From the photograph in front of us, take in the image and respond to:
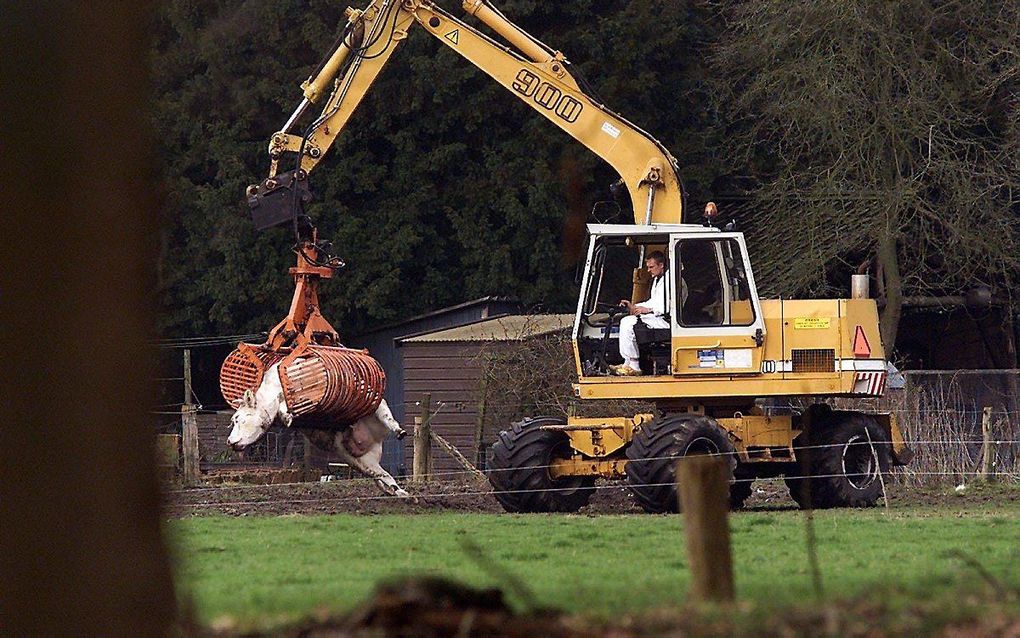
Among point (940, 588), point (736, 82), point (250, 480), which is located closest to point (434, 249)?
point (736, 82)

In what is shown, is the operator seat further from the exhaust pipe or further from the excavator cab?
the exhaust pipe

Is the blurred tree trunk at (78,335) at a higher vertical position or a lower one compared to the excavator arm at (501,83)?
lower

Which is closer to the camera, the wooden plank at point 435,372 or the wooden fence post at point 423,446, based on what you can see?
the wooden fence post at point 423,446

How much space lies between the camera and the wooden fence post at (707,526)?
25.3 ft

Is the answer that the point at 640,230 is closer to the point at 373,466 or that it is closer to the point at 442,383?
the point at 373,466

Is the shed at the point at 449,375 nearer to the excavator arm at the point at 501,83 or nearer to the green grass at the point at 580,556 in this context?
the excavator arm at the point at 501,83

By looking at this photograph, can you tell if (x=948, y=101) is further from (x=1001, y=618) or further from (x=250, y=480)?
(x=1001, y=618)

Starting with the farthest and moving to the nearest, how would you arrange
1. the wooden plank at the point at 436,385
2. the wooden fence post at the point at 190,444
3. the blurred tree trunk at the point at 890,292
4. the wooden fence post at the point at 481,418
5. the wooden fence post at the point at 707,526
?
1. the blurred tree trunk at the point at 890,292
2. the wooden plank at the point at 436,385
3. the wooden fence post at the point at 481,418
4. the wooden fence post at the point at 190,444
5. the wooden fence post at the point at 707,526

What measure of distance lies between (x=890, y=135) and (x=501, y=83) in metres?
12.4

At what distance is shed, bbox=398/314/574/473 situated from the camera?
96.7ft

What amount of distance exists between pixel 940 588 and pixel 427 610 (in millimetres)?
2800

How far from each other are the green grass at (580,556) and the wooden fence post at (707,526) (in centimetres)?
23

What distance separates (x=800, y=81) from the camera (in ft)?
107

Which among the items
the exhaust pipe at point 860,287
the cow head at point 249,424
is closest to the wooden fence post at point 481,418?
the cow head at point 249,424
